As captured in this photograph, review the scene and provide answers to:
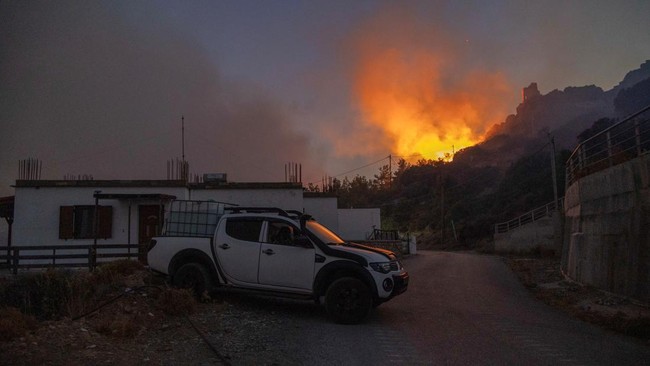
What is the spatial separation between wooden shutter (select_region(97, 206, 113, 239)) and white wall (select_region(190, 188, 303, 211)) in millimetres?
3819

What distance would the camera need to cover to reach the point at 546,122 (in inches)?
5571

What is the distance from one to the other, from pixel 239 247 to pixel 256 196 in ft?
45.3

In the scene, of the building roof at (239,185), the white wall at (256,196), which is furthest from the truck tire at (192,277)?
the building roof at (239,185)

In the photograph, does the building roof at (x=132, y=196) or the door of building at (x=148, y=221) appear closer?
the building roof at (x=132, y=196)

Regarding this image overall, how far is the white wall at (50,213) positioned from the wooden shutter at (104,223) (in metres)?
0.19

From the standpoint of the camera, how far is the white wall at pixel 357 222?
144ft

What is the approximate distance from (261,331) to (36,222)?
16.4 metres

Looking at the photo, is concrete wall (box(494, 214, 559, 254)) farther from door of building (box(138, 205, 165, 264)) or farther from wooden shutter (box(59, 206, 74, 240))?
wooden shutter (box(59, 206, 74, 240))

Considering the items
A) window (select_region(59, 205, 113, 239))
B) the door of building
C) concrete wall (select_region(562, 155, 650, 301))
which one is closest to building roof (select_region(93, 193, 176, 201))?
the door of building

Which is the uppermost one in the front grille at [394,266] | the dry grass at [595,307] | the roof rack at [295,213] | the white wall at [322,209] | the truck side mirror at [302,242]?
the white wall at [322,209]

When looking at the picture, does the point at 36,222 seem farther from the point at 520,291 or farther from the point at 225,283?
the point at 520,291

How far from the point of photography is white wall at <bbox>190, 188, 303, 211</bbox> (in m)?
23.7

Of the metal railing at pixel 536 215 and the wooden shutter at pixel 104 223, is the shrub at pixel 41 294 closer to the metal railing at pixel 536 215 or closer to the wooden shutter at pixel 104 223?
the wooden shutter at pixel 104 223

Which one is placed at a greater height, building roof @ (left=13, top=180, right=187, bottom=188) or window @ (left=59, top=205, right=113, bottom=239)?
building roof @ (left=13, top=180, right=187, bottom=188)
